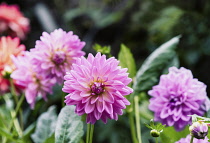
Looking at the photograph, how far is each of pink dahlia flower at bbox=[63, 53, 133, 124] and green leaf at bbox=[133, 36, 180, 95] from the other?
241mm

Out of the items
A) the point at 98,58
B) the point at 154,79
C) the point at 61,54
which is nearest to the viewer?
the point at 98,58

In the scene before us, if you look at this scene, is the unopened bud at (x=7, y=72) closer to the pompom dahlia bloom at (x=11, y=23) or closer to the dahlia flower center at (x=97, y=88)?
the dahlia flower center at (x=97, y=88)

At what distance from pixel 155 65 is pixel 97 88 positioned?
26 cm

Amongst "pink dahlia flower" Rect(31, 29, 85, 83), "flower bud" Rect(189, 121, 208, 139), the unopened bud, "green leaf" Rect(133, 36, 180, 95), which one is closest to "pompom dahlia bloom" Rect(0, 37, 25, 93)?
the unopened bud

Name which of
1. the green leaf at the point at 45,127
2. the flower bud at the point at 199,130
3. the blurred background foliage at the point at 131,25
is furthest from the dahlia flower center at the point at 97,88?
the blurred background foliage at the point at 131,25

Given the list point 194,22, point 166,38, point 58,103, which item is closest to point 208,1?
point 194,22

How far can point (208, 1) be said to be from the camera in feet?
4.58

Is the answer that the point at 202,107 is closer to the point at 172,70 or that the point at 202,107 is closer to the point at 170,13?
the point at 172,70

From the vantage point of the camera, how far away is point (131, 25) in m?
1.76

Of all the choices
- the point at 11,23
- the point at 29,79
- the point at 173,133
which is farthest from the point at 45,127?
the point at 11,23

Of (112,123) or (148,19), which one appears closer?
(112,123)

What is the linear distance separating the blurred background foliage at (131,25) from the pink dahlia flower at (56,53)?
0.27 metres

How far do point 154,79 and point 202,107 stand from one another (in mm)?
150

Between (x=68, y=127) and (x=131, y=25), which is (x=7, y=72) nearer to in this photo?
(x=68, y=127)
